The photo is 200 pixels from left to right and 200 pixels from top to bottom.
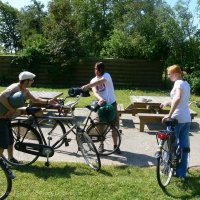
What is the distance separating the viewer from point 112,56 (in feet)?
71.6

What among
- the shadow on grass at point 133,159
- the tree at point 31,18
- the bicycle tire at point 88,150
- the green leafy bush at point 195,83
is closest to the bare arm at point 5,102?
the bicycle tire at point 88,150

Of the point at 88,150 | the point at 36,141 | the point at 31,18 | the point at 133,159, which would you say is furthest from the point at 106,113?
the point at 31,18

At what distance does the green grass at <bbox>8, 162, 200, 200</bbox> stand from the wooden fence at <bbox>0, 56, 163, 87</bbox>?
1412cm

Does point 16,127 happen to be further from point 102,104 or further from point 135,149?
point 135,149

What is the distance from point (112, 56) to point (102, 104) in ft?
49.1

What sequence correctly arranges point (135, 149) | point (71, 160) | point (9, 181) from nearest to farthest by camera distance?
point (9, 181), point (71, 160), point (135, 149)

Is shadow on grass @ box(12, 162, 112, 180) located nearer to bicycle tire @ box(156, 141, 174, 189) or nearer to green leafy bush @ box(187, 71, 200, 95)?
bicycle tire @ box(156, 141, 174, 189)

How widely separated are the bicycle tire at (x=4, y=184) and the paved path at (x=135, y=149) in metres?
2.01

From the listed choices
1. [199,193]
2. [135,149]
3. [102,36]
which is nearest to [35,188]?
[199,193]

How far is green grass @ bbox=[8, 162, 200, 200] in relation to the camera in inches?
213

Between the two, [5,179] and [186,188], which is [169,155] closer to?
[186,188]

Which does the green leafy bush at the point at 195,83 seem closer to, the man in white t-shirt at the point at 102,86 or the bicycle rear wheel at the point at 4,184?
the man in white t-shirt at the point at 102,86

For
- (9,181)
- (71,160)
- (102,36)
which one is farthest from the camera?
(102,36)

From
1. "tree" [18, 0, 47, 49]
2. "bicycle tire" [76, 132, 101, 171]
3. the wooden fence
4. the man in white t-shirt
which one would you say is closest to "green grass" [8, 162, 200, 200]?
"bicycle tire" [76, 132, 101, 171]
